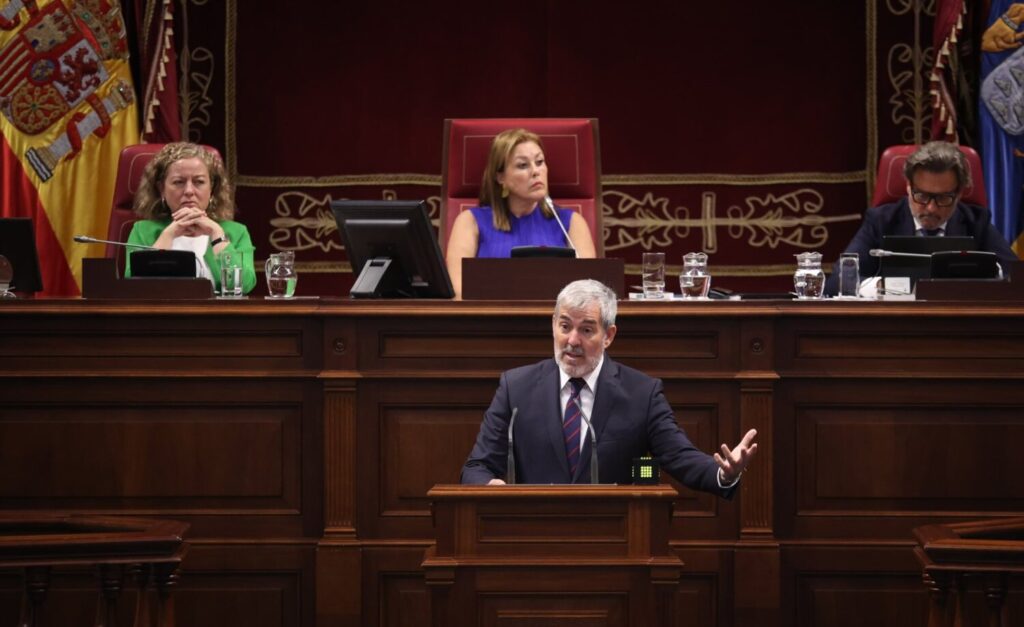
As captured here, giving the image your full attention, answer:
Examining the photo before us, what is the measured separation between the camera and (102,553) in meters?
2.40

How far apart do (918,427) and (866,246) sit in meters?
1.12

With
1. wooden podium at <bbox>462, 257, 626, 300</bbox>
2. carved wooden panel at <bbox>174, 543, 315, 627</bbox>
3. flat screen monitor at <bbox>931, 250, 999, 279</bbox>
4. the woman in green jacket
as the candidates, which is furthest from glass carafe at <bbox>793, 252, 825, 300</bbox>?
the woman in green jacket

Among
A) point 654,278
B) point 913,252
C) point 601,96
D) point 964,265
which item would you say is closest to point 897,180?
point 913,252

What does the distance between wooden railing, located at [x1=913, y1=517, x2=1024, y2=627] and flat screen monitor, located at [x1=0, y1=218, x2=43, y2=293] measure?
2562 millimetres

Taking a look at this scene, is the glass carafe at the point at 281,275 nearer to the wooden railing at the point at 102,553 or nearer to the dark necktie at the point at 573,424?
the dark necktie at the point at 573,424

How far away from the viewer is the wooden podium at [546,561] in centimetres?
238

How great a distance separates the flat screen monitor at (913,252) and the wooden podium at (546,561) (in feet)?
5.70

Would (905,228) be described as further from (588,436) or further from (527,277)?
(588,436)

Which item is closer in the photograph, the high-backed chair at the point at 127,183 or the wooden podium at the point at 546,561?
the wooden podium at the point at 546,561

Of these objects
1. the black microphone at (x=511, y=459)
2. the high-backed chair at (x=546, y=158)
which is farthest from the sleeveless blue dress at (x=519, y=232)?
the black microphone at (x=511, y=459)

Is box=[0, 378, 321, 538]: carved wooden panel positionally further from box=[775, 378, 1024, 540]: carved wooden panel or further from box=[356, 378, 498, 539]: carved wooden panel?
box=[775, 378, 1024, 540]: carved wooden panel

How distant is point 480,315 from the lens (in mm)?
3594

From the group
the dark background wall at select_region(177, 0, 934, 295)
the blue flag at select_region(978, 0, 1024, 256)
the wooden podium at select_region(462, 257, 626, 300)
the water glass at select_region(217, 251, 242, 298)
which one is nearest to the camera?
the wooden podium at select_region(462, 257, 626, 300)

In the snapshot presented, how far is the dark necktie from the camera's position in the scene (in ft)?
10.1
